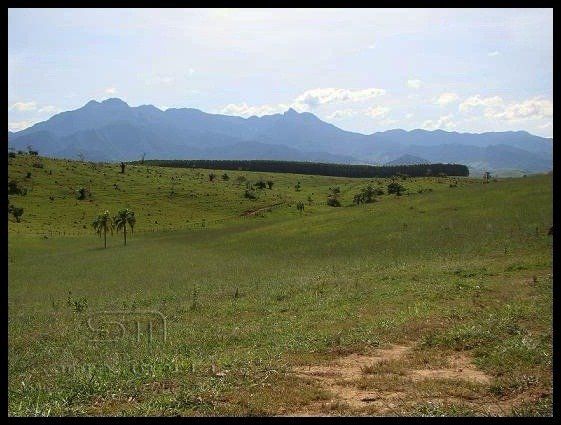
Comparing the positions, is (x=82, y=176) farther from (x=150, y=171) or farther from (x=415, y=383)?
(x=415, y=383)

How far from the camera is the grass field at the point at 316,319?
10898 millimetres

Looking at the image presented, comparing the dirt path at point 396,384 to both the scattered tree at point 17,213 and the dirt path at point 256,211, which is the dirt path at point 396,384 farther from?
the scattered tree at point 17,213

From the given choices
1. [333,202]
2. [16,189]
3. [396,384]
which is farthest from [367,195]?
[396,384]

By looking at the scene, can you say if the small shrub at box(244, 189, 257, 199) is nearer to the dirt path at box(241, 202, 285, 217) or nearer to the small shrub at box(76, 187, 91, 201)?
the dirt path at box(241, 202, 285, 217)

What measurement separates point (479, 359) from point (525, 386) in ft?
7.93

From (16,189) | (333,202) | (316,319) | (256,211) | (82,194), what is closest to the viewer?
(316,319)

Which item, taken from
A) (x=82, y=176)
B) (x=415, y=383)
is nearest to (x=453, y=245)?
(x=415, y=383)

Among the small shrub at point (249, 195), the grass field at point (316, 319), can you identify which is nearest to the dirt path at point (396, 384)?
the grass field at point (316, 319)

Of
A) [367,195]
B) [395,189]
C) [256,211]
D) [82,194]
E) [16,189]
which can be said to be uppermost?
[395,189]

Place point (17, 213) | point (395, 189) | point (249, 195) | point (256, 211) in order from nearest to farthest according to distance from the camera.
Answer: point (17, 213)
point (395, 189)
point (256, 211)
point (249, 195)

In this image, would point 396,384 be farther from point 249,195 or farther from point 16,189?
point 16,189

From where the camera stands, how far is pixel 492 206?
2345 inches

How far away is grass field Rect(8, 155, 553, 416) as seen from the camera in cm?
1090

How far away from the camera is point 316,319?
2019 cm
